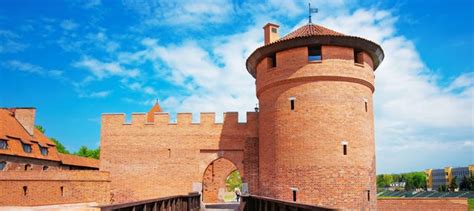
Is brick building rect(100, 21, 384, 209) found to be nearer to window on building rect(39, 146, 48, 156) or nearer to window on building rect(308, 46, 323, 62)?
window on building rect(308, 46, 323, 62)

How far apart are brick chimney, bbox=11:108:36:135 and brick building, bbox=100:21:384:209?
Result: 14021 mm

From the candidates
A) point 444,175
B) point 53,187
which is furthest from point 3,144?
point 444,175

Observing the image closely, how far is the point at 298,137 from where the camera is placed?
16172mm

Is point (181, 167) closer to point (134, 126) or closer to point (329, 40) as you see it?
point (134, 126)

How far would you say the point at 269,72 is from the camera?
17562 mm

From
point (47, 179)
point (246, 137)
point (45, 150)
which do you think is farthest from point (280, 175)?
point (45, 150)

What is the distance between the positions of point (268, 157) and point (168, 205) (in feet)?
22.8

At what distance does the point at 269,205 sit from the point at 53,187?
16056mm

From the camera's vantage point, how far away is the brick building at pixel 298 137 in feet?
51.8

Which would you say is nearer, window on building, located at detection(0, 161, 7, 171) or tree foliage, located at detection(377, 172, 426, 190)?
window on building, located at detection(0, 161, 7, 171)

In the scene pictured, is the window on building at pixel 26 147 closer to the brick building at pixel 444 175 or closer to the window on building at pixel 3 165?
the window on building at pixel 3 165

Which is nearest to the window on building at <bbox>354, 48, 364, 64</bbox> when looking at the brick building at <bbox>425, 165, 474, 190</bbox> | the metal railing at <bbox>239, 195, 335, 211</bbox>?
the metal railing at <bbox>239, 195, 335, 211</bbox>

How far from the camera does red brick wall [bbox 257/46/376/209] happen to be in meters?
15.6

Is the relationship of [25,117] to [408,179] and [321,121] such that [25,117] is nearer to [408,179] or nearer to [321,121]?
[321,121]
